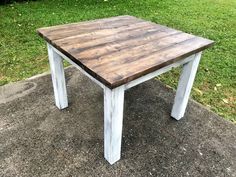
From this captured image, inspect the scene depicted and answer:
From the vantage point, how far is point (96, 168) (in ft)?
6.45

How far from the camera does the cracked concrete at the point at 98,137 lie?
199cm

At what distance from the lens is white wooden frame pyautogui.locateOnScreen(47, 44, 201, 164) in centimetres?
169

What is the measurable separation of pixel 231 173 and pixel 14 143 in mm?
1883

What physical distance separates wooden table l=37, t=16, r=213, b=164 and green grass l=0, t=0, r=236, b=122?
0.80 meters

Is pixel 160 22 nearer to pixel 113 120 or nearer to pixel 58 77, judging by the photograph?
pixel 58 77

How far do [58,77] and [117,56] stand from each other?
829 mm

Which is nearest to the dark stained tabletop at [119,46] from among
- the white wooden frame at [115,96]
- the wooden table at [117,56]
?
the wooden table at [117,56]

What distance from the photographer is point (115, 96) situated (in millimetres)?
1646

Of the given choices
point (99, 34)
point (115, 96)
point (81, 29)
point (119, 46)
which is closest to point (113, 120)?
point (115, 96)

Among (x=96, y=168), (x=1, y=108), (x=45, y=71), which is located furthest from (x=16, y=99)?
(x=96, y=168)

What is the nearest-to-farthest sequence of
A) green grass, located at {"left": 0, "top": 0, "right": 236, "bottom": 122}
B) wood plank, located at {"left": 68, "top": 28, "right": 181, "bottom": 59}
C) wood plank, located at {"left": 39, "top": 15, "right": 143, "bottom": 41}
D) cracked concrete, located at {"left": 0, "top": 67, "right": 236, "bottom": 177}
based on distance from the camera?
wood plank, located at {"left": 68, "top": 28, "right": 181, "bottom": 59}
cracked concrete, located at {"left": 0, "top": 67, "right": 236, "bottom": 177}
wood plank, located at {"left": 39, "top": 15, "right": 143, "bottom": 41}
green grass, located at {"left": 0, "top": 0, "right": 236, "bottom": 122}

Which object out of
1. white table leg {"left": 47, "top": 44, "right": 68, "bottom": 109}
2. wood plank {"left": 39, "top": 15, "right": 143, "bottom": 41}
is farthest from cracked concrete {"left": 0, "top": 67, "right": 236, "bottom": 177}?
wood plank {"left": 39, "top": 15, "right": 143, "bottom": 41}

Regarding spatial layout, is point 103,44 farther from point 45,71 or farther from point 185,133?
point 45,71

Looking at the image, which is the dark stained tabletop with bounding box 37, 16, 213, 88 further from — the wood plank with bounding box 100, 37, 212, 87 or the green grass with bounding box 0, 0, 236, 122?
the green grass with bounding box 0, 0, 236, 122
